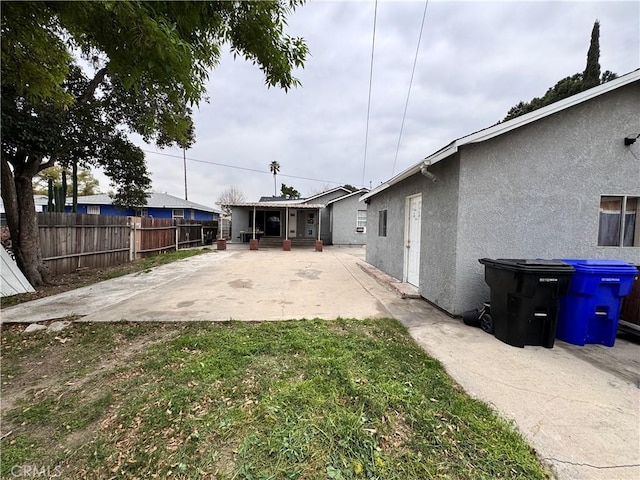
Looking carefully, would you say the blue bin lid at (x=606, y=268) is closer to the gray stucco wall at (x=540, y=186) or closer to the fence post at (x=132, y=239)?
the gray stucco wall at (x=540, y=186)

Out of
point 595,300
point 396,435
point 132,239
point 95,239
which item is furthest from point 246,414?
point 132,239

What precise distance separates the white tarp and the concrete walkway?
999mm

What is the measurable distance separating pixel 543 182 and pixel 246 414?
578 centimetres

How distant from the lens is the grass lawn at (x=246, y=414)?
1857 millimetres

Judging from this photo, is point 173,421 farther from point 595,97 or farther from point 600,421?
point 595,97

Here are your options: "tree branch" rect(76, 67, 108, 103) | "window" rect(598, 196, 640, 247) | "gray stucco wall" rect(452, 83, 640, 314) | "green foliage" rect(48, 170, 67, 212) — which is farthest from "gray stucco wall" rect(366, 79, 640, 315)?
"green foliage" rect(48, 170, 67, 212)

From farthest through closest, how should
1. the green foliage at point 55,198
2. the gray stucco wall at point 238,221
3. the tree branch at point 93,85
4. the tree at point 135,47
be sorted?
1. the gray stucco wall at point 238,221
2. the green foliage at point 55,198
3. the tree branch at point 93,85
4. the tree at point 135,47

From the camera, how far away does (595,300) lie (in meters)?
3.75

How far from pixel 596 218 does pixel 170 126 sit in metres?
7.95

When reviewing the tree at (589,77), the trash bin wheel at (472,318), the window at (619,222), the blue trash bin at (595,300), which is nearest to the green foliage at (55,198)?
the trash bin wheel at (472,318)

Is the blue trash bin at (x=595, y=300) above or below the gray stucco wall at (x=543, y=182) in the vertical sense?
below

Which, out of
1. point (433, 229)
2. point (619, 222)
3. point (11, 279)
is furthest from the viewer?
point (11, 279)

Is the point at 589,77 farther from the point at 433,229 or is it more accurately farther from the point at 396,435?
the point at 396,435

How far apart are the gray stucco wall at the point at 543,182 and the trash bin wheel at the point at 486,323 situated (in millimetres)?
472
